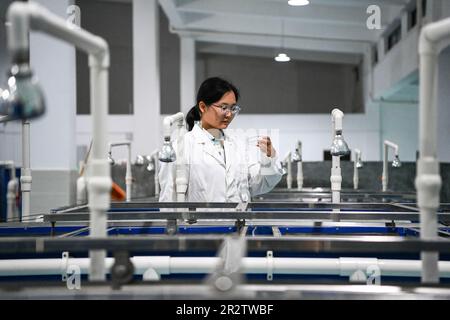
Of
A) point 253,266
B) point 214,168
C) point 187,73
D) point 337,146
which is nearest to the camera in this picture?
point 253,266

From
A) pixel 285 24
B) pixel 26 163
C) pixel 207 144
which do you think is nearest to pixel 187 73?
pixel 285 24

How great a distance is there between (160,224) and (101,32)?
7.78m

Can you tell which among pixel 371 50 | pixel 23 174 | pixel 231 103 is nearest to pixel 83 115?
pixel 371 50

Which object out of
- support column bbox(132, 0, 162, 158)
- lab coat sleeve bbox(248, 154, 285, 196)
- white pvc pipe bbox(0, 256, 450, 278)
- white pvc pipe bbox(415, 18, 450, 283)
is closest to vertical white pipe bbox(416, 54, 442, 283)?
white pvc pipe bbox(415, 18, 450, 283)

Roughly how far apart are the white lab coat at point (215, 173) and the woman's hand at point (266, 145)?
34 cm

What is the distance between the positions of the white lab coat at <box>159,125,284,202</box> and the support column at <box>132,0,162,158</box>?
554 cm

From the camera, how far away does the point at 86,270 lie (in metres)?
1.70

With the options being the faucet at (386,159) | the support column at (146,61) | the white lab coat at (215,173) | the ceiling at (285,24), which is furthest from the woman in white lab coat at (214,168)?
the support column at (146,61)

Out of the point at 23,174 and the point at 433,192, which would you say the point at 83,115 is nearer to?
the point at 23,174

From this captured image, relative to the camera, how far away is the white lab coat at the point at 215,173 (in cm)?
276

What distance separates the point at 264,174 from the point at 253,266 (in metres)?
1.06

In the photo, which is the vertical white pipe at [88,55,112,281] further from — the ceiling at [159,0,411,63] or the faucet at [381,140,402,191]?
the ceiling at [159,0,411,63]

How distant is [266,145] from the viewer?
2332mm

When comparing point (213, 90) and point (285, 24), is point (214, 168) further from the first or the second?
point (285, 24)
